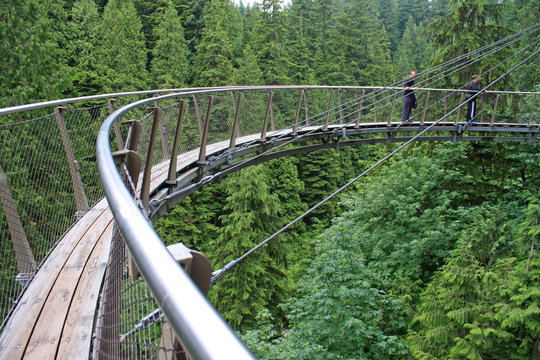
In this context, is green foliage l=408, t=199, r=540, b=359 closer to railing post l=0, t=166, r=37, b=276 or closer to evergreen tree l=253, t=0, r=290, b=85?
railing post l=0, t=166, r=37, b=276

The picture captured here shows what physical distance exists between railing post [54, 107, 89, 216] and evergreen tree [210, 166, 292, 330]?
485 inches

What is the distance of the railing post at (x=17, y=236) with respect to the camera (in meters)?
2.56

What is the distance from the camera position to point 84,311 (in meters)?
2.10

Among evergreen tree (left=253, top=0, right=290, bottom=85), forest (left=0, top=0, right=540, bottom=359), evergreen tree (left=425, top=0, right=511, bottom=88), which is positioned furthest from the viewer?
evergreen tree (left=253, top=0, right=290, bottom=85)

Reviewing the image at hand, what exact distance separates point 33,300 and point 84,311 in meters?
0.42

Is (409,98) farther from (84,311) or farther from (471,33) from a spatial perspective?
(84,311)

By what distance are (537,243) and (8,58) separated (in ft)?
47.8

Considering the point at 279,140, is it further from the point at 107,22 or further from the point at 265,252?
the point at 107,22

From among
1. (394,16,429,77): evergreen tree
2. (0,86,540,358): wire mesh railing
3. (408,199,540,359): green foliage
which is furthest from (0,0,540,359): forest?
(394,16,429,77): evergreen tree

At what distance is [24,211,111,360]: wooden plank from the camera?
1.84m

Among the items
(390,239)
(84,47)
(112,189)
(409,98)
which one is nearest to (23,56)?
(409,98)

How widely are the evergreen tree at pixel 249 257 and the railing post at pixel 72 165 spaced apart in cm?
1231

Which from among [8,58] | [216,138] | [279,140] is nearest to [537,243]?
[279,140]

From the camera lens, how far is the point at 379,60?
42031mm
